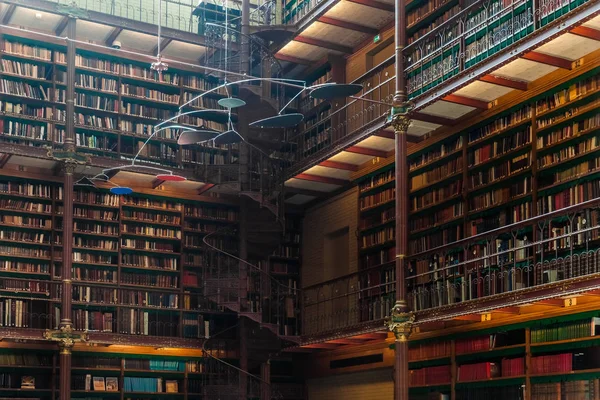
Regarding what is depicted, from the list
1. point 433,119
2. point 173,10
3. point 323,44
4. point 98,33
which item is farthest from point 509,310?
point 173,10

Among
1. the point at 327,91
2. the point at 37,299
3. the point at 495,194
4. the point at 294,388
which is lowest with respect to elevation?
the point at 294,388


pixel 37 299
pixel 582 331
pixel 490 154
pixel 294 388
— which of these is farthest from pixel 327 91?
pixel 294 388

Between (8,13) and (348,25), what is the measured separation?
162 inches

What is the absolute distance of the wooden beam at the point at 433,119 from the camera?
10703mm

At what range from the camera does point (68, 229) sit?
11.6 meters

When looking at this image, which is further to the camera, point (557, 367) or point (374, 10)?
point (374, 10)

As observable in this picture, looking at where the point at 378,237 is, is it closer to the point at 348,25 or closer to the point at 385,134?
the point at 385,134

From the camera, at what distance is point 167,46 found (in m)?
13.1

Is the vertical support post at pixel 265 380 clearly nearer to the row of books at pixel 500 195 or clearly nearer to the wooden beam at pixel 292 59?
the row of books at pixel 500 195

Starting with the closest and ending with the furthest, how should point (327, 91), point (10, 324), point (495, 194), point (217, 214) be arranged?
point (327, 91) < point (495, 194) < point (10, 324) < point (217, 214)

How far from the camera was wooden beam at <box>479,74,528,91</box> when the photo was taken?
9.66m

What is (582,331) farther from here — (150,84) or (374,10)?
(150,84)

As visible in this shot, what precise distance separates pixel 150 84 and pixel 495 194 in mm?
5053

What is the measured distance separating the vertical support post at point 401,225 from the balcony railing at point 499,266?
22 centimetres
